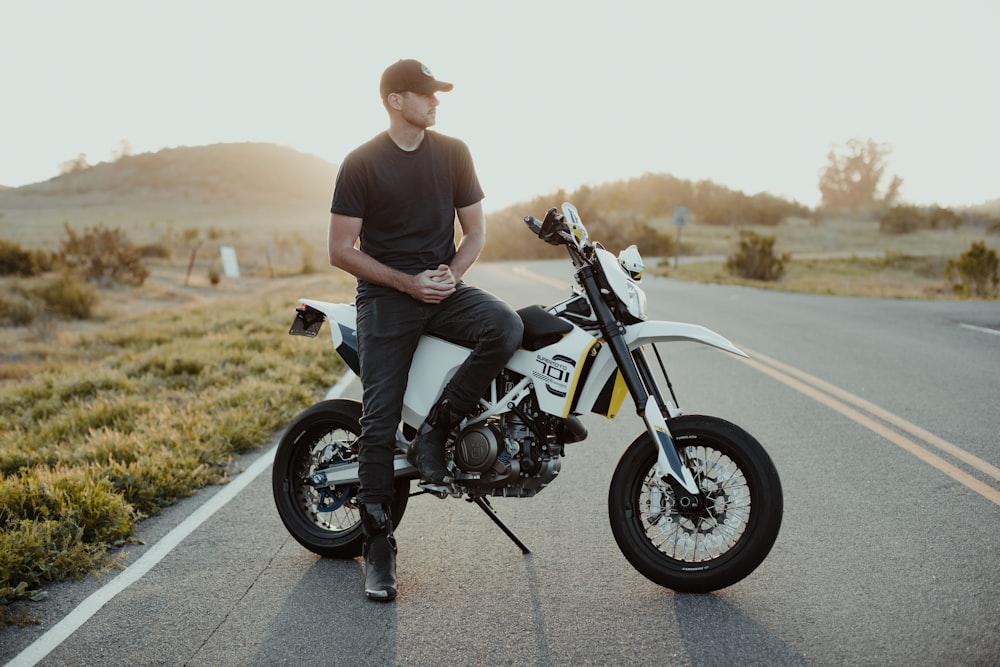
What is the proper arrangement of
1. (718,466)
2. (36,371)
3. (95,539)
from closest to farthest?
(718,466), (95,539), (36,371)

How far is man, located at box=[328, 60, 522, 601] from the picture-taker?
3.65 meters

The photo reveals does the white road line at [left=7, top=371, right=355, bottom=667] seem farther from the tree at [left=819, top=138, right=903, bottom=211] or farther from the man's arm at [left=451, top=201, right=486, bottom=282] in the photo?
the tree at [left=819, top=138, right=903, bottom=211]

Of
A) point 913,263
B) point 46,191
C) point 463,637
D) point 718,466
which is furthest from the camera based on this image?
point 46,191

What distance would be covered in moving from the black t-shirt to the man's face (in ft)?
0.50

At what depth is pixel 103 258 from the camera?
28422 mm

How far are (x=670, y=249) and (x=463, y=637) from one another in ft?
162

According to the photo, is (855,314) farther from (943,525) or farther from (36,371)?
(36,371)

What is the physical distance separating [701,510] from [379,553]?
1.51 m

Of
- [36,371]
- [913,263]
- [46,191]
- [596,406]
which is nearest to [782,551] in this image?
[596,406]

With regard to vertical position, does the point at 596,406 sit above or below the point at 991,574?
above

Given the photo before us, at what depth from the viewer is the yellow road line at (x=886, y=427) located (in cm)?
498

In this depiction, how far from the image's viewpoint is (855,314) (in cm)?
1458

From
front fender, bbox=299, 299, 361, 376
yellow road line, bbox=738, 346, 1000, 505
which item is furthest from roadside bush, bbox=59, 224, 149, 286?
front fender, bbox=299, 299, 361, 376

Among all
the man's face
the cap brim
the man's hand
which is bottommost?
the man's hand
